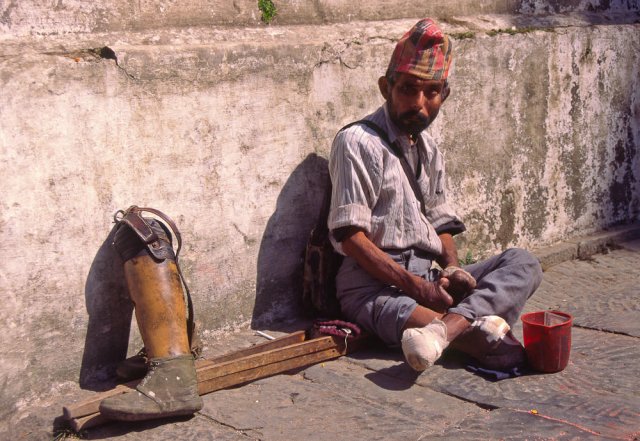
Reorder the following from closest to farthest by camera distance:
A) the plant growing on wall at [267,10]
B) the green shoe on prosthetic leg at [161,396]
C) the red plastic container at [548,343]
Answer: the green shoe on prosthetic leg at [161,396] → the red plastic container at [548,343] → the plant growing on wall at [267,10]

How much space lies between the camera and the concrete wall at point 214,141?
10.6ft

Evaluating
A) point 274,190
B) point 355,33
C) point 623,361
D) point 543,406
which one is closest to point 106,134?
point 274,190

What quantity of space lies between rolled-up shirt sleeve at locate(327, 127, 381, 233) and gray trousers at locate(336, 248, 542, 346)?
232 millimetres

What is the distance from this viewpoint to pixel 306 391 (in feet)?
11.3

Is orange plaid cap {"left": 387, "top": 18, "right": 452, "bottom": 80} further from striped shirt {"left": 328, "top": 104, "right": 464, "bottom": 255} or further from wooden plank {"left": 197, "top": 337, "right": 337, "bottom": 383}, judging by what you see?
wooden plank {"left": 197, "top": 337, "right": 337, "bottom": 383}

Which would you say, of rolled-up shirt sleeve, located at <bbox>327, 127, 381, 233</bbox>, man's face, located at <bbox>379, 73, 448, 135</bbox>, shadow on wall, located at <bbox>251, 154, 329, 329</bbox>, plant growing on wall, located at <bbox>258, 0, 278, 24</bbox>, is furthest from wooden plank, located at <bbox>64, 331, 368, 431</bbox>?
plant growing on wall, located at <bbox>258, 0, 278, 24</bbox>

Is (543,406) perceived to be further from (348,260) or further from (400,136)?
(400,136)

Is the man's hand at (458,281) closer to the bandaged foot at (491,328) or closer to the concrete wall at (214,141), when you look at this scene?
the bandaged foot at (491,328)

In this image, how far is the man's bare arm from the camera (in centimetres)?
367

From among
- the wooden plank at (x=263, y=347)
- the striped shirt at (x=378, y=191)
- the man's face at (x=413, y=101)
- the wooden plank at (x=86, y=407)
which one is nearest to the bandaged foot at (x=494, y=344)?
the striped shirt at (x=378, y=191)

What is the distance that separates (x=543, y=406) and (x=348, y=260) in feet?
3.52

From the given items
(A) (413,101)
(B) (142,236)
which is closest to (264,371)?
(B) (142,236)

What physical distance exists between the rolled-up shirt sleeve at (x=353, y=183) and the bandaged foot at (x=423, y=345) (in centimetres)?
53

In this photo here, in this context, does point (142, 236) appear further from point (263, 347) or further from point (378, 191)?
point (378, 191)
